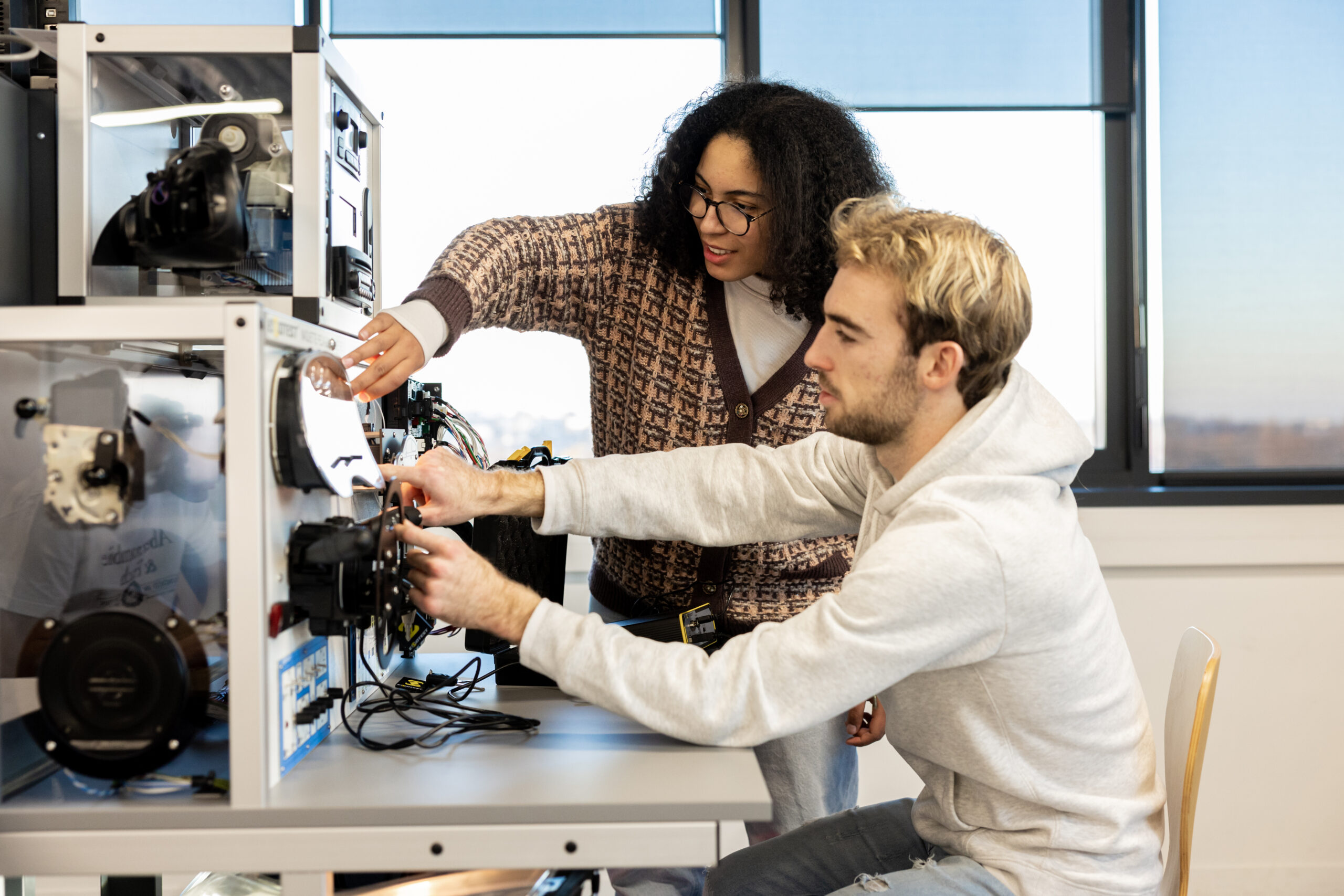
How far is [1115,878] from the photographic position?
39.9 inches

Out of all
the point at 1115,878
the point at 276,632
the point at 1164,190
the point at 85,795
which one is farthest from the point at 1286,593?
the point at 85,795

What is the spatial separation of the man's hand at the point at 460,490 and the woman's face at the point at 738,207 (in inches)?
17.2

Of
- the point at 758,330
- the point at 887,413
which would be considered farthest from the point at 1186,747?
the point at 758,330

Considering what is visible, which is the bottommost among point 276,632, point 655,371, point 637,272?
point 276,632

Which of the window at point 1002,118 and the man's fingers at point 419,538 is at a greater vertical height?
the window at point 1002,118

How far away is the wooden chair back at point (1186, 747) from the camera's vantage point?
110 centimetres

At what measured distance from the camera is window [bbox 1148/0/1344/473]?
2.35 meters

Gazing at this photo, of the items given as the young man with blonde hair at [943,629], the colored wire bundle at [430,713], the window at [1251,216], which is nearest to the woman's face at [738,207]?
the young man with blonde hair at [943,629]

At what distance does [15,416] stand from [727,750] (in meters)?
0.83

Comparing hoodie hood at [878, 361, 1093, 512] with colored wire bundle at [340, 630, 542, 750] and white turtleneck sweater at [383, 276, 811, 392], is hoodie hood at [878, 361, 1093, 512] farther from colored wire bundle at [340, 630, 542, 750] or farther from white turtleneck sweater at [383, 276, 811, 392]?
colored wire bundle at [340, 630, 542, 750]

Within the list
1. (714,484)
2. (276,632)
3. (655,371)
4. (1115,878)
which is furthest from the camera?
(655,371)

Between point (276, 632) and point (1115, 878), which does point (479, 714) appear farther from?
point (1115, 878)

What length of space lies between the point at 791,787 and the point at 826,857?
178 mm

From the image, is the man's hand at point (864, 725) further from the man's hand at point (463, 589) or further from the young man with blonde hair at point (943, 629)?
the man's hand at point (463, 589)
